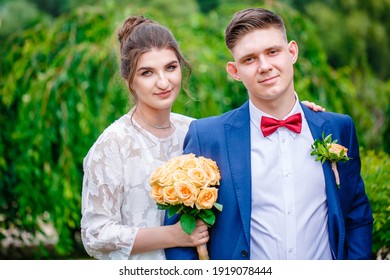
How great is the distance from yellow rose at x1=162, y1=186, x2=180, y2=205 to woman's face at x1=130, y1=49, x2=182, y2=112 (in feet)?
1.71

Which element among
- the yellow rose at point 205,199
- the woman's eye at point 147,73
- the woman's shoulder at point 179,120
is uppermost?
the woman's eye at point 147,73

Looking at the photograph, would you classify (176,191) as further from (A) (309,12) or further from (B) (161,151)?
(A) (309,12)

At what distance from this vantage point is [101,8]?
598cm

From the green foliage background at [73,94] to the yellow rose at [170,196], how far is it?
2127 millimetres

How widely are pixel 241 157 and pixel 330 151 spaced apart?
0.39 m

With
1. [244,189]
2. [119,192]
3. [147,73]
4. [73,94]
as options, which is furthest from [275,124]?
[73,94]

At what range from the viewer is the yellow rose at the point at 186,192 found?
9.28ft

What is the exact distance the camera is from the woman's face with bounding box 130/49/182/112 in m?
3.19

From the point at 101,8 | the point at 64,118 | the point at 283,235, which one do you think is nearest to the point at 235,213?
the point at 283,235

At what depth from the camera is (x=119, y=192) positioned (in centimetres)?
314

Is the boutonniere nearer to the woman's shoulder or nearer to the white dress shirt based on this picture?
the white dress shirt

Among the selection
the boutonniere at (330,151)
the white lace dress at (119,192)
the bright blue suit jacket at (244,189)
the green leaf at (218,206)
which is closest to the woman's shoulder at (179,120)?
the white lace dress at (119,192)

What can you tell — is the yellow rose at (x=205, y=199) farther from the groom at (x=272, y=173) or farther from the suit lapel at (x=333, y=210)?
the suit lapel at (x=333, y=210)

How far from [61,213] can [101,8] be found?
187cm
